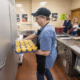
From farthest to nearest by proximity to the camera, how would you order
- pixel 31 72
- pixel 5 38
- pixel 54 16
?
pixel 54 16, pixel 31 72, pixel 5 38

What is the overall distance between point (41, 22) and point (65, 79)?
1509 millimetres

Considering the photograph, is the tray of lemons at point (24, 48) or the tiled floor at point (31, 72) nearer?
the tray of lemons at point (24, 48)

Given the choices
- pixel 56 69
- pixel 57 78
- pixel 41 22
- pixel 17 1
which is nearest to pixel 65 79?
pixel 57 78

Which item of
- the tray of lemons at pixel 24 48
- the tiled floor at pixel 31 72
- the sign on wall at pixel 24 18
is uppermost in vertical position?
the sign on wall at pixel 24 18

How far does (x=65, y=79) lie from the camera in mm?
1888

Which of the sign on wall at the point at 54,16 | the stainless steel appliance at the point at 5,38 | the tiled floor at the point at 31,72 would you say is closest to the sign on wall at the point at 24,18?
the sign on wall at the point at 54,16

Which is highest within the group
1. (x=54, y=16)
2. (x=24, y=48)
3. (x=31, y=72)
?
(x=54, y=16)

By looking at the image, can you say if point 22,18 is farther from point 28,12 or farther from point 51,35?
point 51,35

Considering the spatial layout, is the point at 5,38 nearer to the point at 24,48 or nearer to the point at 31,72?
the point at 24,48

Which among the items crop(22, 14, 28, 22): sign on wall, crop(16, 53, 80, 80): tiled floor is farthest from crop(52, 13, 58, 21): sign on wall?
crop(16, 53, 80, 80): tiled floor

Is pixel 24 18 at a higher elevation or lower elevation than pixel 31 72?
higher

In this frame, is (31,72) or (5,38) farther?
(31,72)

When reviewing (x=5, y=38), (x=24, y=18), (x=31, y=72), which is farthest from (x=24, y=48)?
(x=24, y=18)

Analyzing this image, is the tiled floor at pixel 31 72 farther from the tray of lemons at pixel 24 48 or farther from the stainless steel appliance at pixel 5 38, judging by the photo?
the tray of lemons at pixel 24 48
